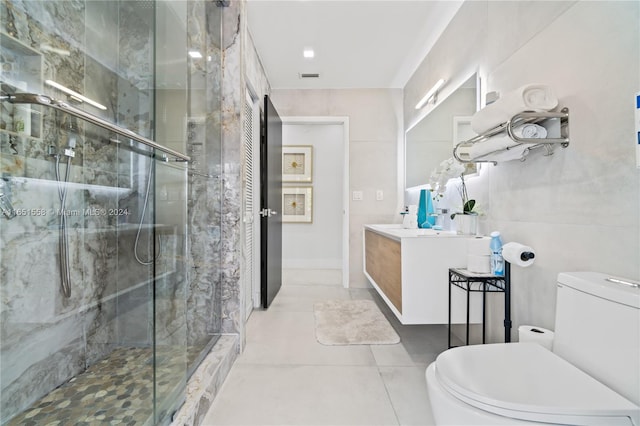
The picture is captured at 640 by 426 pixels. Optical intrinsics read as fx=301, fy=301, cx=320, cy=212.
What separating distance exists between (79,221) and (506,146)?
2.02 metres

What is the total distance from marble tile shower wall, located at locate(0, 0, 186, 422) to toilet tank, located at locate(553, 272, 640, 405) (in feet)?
4.86

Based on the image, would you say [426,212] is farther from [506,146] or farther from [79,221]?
[79,221]

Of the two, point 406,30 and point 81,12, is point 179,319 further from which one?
point 406,30

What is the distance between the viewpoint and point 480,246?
1641 millimetres

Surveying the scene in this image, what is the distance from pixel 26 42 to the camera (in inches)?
47.7

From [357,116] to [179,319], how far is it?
2.97 meters

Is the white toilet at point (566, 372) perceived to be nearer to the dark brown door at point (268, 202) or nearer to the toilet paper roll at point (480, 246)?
the toilet paper roll at point (480, 246)

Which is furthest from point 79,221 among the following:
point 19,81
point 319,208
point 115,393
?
point 319,208

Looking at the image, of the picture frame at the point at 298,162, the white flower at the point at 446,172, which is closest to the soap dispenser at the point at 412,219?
the white flower at the point at 446,172

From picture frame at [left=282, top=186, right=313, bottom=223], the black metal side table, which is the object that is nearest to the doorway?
picture frame at [left=282, top=186, right=313, bottom=223]

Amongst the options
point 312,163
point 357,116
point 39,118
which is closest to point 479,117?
point 39,118

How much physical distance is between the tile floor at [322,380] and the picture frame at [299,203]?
94.0 inches

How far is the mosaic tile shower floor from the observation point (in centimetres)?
108

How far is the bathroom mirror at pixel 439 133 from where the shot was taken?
206cm
